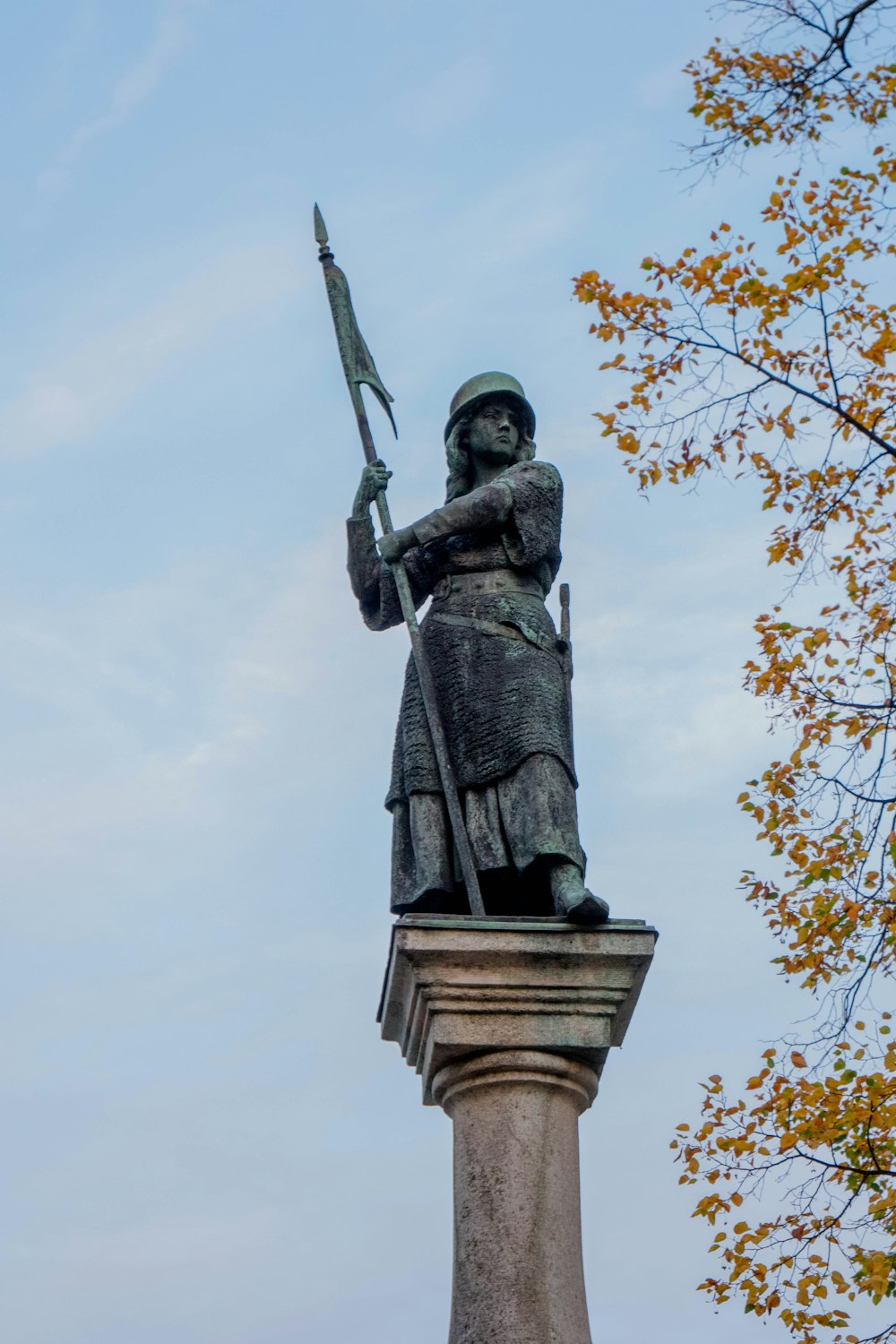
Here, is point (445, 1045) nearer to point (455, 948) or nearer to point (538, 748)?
point (455, 948)

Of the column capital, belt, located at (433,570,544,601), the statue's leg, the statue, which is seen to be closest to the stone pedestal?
the column capital

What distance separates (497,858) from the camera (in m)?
7.29

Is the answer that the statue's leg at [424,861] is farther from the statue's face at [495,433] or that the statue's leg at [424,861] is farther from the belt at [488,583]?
the statue's face at [495,433]

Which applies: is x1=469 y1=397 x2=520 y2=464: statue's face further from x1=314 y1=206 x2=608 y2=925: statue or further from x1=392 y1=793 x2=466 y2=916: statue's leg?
x1=392 y1=793 x2=466 y2=916: statue's leg

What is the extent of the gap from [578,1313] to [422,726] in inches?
93.7

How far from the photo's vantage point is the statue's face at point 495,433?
26.9ft

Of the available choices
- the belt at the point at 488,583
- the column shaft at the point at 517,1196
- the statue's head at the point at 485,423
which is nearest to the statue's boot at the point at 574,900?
the column shaft at the point at 517,1196

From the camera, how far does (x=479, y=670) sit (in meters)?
7.58

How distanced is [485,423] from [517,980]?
2669mm

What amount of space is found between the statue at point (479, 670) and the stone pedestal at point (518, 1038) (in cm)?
19

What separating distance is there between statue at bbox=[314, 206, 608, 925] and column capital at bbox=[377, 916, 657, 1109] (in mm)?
142

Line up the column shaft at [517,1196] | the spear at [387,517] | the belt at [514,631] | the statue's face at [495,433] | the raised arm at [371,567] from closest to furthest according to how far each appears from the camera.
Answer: the column shaft at [517,1196] < the spear at [387,517] < the belt at [514,631] < the raised arm at [371,567] < the statue's face at [495,433]

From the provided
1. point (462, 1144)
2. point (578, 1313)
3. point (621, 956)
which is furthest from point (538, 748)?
point (578, 1313)

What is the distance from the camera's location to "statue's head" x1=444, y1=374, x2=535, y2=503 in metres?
8.22
